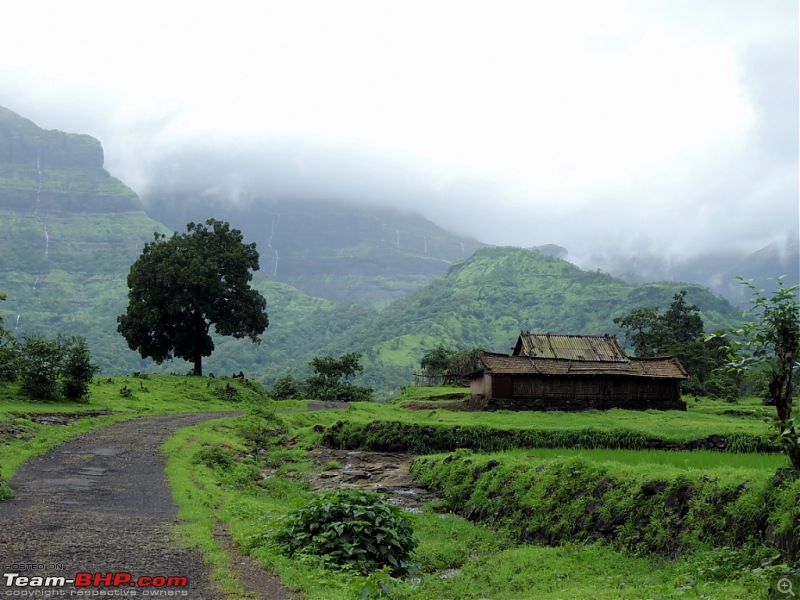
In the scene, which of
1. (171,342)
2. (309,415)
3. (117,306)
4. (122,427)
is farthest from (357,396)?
(117,306)

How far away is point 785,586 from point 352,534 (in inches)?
293

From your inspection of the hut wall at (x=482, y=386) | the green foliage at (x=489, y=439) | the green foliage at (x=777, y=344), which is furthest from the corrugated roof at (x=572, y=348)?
the green foliage at (x=777, y=344)

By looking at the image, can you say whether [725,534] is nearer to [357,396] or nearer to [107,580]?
[107,580]

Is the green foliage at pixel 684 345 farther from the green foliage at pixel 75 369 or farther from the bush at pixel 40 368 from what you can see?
the bush at pixel 40 368

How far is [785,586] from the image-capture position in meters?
8.82

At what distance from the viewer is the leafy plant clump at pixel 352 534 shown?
Result: 40.8 feet

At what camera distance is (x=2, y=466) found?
19188 millimetres

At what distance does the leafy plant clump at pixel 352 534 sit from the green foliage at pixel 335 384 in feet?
168

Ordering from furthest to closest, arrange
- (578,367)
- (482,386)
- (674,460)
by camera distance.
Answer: (482,386) < (578,367) < (674,460)

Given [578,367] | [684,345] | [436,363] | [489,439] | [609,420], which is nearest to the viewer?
[489,439]

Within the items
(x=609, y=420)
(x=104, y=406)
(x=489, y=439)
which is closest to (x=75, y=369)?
(x=104, y=406)

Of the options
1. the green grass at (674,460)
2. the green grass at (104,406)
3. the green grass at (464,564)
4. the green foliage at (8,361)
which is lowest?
the green grass at (464,564)

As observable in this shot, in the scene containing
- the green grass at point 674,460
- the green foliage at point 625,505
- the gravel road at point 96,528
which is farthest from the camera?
the green grass at point 674,460

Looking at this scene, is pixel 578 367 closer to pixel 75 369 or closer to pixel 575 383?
pixel 575 383
